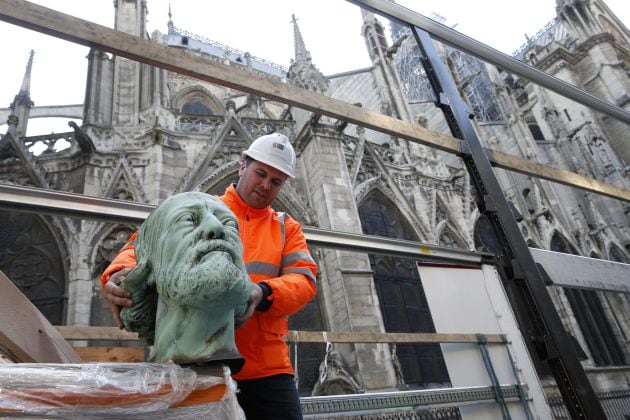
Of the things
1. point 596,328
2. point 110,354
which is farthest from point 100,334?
point 596,328

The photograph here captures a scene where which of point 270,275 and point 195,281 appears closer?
point 195,281

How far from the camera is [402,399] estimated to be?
2.35m

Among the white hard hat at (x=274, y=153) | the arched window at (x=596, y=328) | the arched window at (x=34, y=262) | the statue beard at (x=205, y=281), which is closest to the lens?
the statue beard at (x=205, y=281)

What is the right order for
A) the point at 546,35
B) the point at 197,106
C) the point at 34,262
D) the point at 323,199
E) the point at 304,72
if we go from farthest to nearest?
1. the point at 546,35
2. the point at 197,106
3. the point at 304,72
4. the point at 323,199
5. the point at 34,262

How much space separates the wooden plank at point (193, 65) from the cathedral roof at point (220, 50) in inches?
996

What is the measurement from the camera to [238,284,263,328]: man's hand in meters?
1.13

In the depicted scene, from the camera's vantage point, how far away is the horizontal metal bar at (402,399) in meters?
2.11

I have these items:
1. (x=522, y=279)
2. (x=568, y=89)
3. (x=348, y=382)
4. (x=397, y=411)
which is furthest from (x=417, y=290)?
(x=397, y=411)

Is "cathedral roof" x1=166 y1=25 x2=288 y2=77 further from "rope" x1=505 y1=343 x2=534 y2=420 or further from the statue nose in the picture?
the statue nose

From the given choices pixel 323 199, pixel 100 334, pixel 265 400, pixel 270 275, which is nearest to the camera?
pixel 265 400

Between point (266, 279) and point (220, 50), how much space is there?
98.3 feet

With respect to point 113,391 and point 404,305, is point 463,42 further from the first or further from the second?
point 404,305

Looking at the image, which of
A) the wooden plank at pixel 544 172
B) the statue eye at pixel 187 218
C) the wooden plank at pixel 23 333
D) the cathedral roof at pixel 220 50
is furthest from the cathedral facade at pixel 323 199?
the cathedral roof at pixel 220 50

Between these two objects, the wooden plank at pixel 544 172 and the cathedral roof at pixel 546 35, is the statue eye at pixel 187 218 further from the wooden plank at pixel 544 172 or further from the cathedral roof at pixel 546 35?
the cathedral roof at pixel 546 35
